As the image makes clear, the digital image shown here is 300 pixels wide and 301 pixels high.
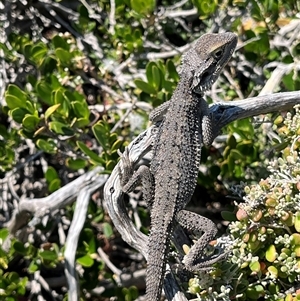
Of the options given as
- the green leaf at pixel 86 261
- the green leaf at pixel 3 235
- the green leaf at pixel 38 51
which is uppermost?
the green leaf at pixel 38 51

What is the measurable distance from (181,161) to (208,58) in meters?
0.72

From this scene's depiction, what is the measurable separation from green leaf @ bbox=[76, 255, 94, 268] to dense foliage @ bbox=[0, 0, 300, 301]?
1 cm

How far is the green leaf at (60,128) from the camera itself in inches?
150

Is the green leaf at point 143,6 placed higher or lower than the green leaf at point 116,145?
higher

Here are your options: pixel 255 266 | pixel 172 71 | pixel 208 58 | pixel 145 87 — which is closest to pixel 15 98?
pixel 145 87

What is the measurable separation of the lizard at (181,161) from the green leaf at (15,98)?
3.01ft

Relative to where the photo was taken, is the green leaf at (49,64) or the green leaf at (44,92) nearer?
the green leaf at (44,92)

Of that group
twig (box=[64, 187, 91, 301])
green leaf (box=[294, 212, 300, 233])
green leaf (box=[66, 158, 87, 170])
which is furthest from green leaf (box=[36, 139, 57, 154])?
green leaf (box=[294, 212, 300, 233])

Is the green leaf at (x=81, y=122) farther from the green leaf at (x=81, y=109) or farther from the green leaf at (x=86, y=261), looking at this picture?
the green leaf at (x=86, y=261)

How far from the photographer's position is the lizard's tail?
9.98 feet

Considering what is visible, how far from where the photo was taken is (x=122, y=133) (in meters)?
4.37

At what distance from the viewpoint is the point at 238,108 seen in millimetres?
3211

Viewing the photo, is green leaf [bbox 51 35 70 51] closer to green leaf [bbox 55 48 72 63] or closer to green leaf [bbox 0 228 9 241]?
green leaf [bbox 55 48 72 63]

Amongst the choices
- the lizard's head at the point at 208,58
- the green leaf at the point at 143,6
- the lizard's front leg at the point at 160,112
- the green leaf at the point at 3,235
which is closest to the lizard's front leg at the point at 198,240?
the lizard's front leg at the point at 160,112
